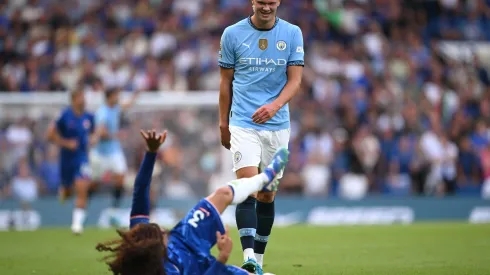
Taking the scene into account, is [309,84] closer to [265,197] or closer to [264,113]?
[265,197]

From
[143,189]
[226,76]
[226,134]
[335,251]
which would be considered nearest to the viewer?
[143,189]

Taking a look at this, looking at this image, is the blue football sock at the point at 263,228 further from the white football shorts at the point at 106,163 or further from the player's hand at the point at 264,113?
the white football shorts at the point at 106,163

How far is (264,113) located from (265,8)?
1.17 m

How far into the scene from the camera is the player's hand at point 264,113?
8.94 meters

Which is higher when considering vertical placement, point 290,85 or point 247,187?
point 290,85

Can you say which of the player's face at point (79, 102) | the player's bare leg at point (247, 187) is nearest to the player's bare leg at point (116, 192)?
the player's face at point (79, 102)

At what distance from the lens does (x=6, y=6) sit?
26.7 meters

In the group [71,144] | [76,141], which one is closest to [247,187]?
[71,144]

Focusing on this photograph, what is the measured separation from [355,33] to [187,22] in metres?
5.63

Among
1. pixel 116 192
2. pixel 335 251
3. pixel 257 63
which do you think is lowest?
pixel 116 192

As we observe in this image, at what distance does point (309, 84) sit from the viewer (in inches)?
1008

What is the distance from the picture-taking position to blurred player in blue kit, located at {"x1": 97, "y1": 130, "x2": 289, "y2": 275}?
22.2ft

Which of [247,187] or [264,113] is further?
[264,113]

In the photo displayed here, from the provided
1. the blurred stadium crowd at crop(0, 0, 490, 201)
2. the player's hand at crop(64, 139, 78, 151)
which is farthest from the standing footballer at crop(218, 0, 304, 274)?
the blurred stadium crowd at crop(0, 0, 490, 201)
